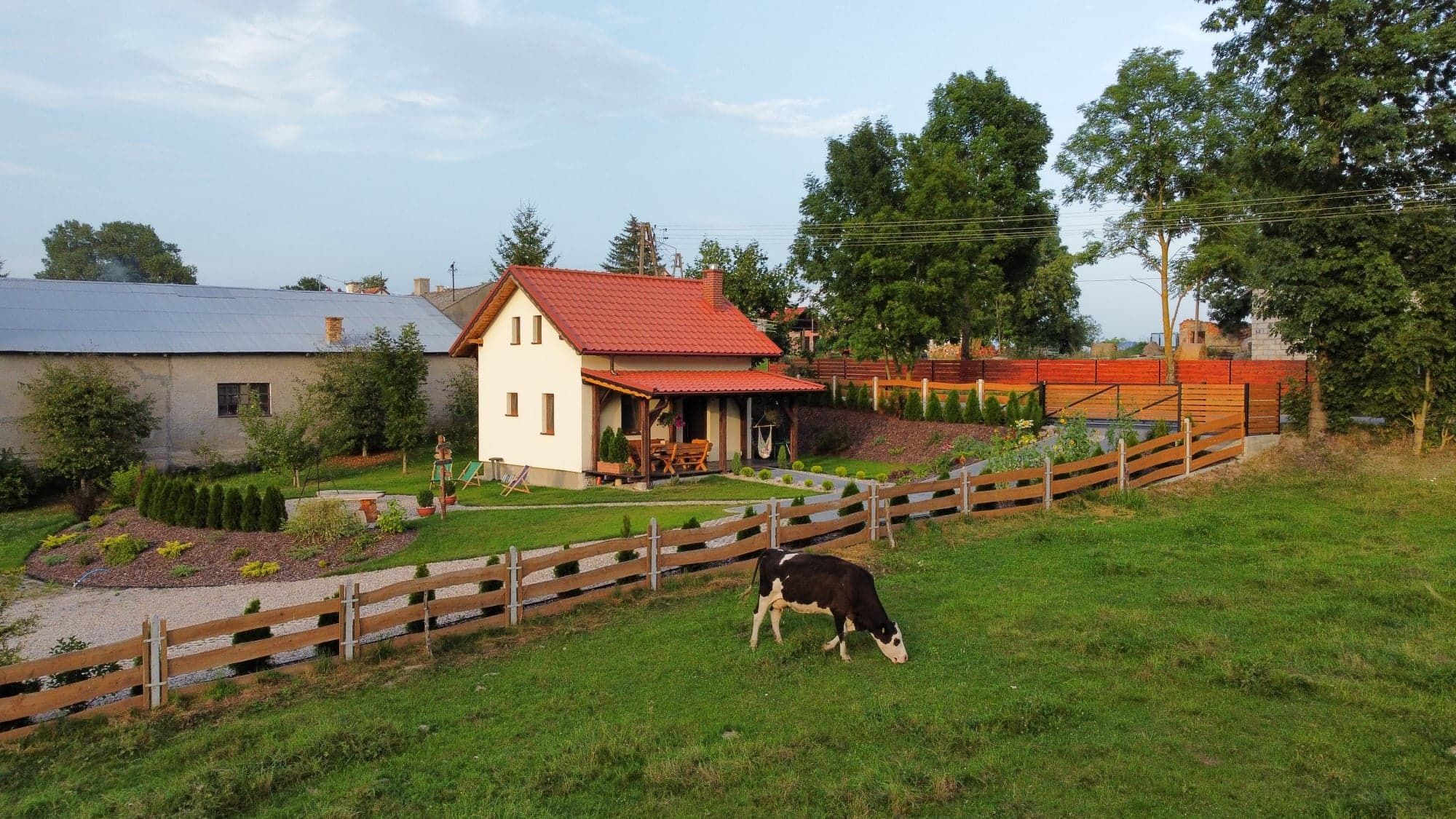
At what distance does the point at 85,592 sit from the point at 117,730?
9.02 m

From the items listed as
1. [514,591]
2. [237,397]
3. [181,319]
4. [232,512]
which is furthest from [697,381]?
[181,319]

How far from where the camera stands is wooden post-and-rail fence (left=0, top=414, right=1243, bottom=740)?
8078mm

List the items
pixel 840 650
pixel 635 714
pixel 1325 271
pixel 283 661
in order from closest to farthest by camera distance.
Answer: pixel 635 714 < pixel 840 650 < pixel 283 661 < pixel 1325 271

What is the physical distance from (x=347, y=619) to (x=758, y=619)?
418 cm

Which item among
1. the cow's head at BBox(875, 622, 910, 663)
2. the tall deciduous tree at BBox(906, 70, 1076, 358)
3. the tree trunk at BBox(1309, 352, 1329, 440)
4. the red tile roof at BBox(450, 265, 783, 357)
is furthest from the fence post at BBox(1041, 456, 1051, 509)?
the tall deciduous tree at BBox(906, 70, 1076, 358)

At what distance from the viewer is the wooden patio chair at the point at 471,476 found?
25.5m

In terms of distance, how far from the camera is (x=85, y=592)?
592 inches

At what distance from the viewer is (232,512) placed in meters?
18.1

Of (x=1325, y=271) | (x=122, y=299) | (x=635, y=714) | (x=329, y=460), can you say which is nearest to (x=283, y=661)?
(x=635, y=714)

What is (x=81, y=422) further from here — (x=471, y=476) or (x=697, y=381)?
(x=697, y=381)

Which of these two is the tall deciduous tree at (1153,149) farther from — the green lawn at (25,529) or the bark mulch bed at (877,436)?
the green lawn at (25,529)

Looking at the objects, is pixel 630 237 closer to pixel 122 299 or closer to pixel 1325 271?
pixel 122 299

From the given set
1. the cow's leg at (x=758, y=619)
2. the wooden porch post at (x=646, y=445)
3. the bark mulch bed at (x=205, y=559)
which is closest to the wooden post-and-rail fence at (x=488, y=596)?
the cow's leg at (x=758, y=619)

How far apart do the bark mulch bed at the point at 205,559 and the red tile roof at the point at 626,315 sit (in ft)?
27.3
